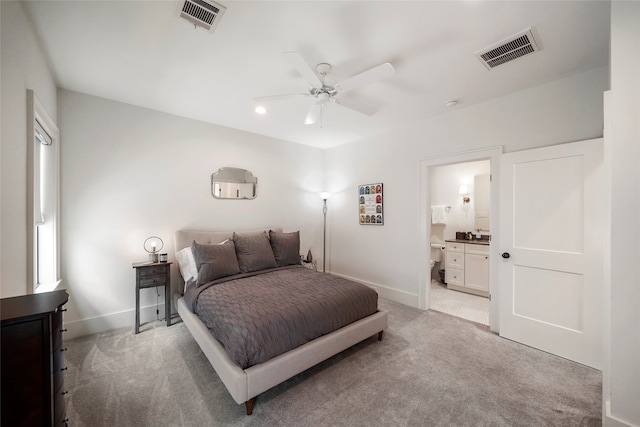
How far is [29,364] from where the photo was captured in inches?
38.0

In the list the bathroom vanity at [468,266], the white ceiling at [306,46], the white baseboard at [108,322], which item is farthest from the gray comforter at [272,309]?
the bathroom vanity at [468,266]

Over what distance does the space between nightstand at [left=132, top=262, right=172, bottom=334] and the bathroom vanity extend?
4.50m

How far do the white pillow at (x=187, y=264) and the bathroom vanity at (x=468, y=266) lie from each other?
419 centimetres

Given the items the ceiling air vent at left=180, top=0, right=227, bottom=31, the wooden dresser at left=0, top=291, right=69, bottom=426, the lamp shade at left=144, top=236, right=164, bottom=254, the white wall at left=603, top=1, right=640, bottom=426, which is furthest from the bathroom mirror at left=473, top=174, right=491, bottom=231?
the wooden dresser at left=0, top=291, right=69, bottom=426

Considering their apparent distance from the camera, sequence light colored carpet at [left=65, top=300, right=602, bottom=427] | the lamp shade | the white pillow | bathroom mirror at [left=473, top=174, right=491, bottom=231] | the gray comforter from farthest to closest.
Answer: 1. bathroom mirror at [left=473, top=174, right=491, bottom=231]
2. the lamp shade
3. the white pillow
4. the gray comforter
5. light colored carpet at [left=65, top=300, right=602, bottom=427]

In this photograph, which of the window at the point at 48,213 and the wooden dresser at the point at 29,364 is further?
the window at the point at 48,213

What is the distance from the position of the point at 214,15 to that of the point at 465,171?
4910 millimetres

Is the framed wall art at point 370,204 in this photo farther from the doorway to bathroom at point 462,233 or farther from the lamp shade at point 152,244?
the lamp shade at point 152,244

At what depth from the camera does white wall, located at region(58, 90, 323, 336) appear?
2.68 meters

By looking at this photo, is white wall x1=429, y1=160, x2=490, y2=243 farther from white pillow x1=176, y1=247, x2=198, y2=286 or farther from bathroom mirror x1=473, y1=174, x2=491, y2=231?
white pillow x1=176, y1=247, x2=198, y2=286

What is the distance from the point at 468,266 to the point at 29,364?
4.95 m

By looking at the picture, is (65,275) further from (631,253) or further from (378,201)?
(631,253)

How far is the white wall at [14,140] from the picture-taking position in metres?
1.39

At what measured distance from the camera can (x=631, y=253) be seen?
4.59 feet
